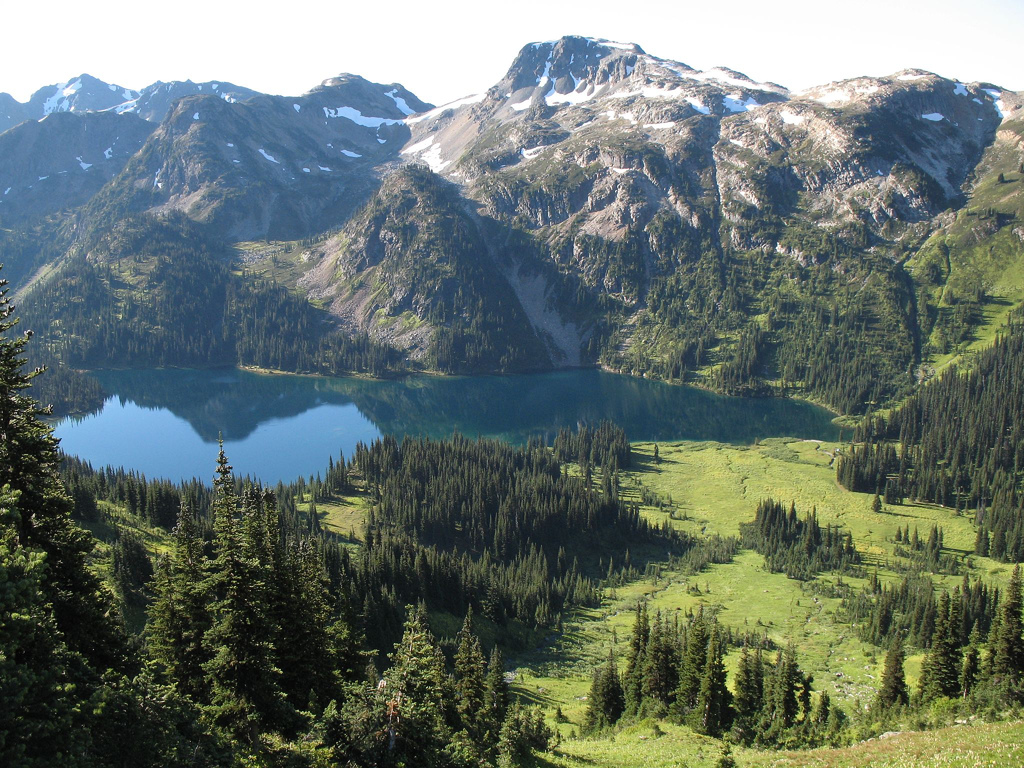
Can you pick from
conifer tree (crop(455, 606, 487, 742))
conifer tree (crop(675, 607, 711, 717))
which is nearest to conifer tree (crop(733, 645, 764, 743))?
conifer tree (crop(675, 607, 711, 717))

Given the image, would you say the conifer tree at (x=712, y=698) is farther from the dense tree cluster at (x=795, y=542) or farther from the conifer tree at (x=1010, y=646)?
the dense tree cluster at (x=795, y=542)

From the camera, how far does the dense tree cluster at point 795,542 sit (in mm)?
106438

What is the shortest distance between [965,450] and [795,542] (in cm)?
6921

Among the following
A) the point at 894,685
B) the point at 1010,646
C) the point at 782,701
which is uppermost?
the point at 1010,646

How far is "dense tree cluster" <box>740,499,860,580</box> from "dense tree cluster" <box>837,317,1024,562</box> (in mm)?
24767

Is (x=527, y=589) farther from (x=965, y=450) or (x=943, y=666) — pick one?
(x=965, y=450)

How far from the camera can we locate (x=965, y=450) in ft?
496

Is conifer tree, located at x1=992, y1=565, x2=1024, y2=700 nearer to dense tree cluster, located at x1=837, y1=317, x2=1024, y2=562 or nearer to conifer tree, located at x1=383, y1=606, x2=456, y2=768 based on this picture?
conifer tree, located at x1=383, y1=606, x2=456, y2=768

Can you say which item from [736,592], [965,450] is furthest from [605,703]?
[965,450]

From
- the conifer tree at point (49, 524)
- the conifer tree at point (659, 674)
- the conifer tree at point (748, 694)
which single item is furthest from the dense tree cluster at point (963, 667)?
the conifer tree at point (49, 524)

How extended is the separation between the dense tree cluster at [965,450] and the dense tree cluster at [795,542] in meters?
24.8

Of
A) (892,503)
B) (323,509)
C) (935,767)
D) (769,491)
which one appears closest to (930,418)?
(892,503)

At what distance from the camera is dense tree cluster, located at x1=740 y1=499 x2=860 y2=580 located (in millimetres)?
106438

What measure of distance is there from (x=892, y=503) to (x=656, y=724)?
11310 centimetres
